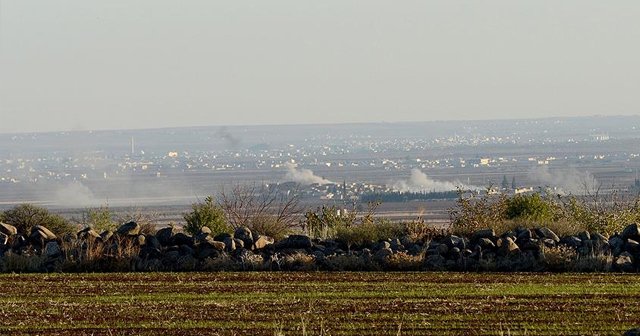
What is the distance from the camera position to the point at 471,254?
29.9 metres

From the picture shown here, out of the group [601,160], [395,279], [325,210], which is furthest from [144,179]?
[395,279]

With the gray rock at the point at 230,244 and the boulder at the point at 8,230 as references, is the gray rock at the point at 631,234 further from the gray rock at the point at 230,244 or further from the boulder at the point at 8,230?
the boulder at the point at 8,230

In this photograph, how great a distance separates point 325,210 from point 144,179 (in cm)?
14493

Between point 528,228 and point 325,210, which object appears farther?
point 325,210

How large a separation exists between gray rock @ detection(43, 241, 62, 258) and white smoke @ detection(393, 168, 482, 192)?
112 meters

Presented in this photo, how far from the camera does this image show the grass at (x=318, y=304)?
1977 centimetres

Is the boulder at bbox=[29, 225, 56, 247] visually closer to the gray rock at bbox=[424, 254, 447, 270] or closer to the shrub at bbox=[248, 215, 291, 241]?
the shrub at bbox=[248, 215, 291, 241]

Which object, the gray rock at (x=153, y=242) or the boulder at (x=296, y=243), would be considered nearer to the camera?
the gray rock at (x=153, y=242)

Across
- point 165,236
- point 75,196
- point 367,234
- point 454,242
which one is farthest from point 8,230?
point 75,196

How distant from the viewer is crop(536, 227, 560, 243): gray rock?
3058cm

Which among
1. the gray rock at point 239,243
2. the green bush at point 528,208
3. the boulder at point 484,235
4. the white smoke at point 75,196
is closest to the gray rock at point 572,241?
the boulder at point 484,235

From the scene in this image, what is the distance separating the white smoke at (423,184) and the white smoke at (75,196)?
31.8m

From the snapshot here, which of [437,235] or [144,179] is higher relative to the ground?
[437,235]

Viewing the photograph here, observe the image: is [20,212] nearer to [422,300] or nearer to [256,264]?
[256,264]
